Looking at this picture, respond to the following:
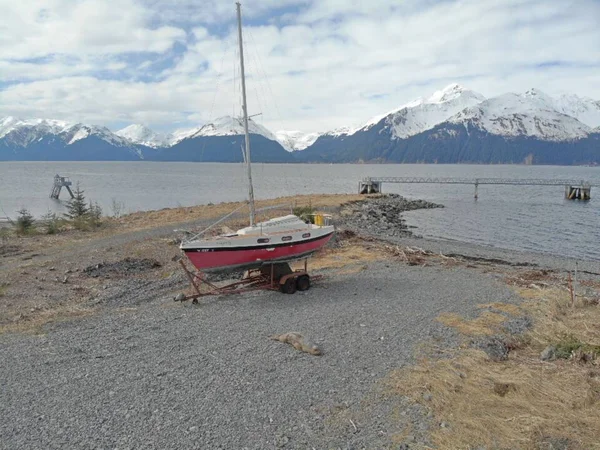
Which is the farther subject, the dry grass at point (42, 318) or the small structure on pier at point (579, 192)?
the small structure on pier at point (579, 192)

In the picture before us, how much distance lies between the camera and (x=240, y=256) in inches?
531

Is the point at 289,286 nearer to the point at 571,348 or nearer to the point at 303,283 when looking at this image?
the point at 303,283

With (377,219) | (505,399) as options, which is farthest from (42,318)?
(377,219)

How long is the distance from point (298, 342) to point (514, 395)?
13.3 feet

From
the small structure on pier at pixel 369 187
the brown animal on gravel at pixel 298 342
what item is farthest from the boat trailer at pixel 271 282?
the small structure on pier at pixel 369 187

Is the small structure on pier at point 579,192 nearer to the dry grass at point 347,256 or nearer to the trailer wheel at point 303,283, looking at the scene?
the dry grass at point 347,256

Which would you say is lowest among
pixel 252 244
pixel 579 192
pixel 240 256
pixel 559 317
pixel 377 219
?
pixel 579 192

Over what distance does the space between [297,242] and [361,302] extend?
2947 mm

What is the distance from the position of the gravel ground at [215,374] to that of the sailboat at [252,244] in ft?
4.01

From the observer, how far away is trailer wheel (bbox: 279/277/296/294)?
13.8 m

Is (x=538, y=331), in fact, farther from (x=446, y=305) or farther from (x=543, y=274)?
(x=543, y=274)

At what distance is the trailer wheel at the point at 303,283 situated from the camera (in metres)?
14.1

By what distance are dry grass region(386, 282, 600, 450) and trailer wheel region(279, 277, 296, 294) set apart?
523 cm

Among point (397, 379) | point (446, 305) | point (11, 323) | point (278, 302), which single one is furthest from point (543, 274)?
point (11, 323)
